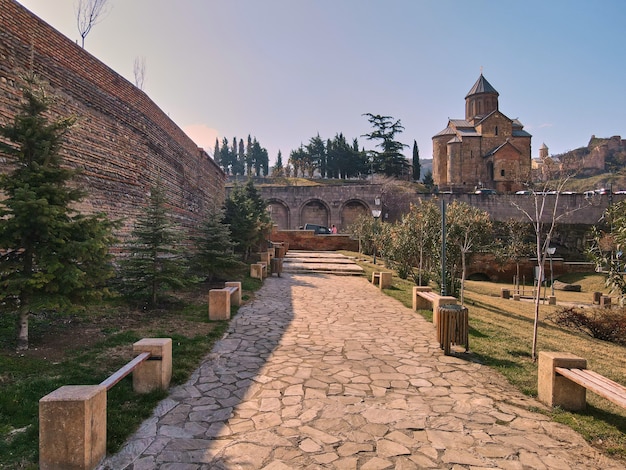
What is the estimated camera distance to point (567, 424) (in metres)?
3.66

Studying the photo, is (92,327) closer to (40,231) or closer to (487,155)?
(40,231)

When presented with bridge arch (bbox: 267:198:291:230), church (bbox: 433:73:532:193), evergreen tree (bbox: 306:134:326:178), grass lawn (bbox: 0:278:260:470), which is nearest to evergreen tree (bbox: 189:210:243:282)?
grass lawn (bbox: 0:278:260:470)

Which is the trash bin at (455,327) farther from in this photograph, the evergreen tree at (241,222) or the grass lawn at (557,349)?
the evergreen tree at (241,222)

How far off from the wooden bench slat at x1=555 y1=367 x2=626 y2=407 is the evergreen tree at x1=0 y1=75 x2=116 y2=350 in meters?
5.57

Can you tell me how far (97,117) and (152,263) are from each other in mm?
4054

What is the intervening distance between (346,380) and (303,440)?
1.53m

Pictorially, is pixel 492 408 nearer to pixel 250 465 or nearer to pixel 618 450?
pixel 618 450

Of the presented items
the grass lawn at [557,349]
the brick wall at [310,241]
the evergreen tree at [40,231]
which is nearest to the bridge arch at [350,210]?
the brick wall at [310,241]

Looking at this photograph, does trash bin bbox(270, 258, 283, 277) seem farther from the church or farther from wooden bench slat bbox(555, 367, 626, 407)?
the church

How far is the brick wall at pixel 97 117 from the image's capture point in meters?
6.59

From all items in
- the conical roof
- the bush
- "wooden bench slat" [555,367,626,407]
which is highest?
the conical roof

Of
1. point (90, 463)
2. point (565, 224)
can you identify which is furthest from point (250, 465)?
point (565, 224)

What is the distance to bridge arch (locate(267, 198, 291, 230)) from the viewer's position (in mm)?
40031

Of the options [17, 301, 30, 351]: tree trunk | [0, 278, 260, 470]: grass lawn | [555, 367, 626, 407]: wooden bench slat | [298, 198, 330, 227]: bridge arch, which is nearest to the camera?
[0, 278, 260, 470]: grass lawn
